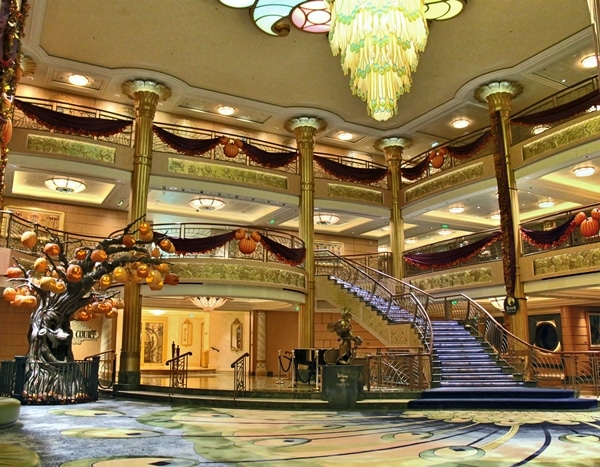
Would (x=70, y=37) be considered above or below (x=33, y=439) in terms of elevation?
above

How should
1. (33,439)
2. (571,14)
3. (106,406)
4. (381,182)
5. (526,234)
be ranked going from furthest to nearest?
(381,182), (526,234), (571,14), (106,406), (33,439)

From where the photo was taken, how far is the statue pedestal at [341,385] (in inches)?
401

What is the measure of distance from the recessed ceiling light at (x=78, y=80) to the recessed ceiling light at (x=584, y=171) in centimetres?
1288

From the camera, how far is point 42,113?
13.4m

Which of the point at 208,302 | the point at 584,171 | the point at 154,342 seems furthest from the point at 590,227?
the point at 154,342

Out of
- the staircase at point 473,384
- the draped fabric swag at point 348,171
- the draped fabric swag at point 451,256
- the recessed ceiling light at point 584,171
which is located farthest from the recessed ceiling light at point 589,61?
the staircase at point 473,384

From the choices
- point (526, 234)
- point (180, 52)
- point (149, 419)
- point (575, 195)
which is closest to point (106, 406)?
point (149, 419)

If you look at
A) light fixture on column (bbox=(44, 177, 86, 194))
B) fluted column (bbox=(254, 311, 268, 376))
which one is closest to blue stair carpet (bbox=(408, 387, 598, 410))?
fluted column (bbox=(254, 311, 268, 376))

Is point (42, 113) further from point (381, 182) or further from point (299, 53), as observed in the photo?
point (381, 182)

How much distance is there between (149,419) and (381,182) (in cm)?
1205

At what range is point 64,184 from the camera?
15.2 m

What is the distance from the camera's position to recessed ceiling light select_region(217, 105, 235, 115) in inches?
661

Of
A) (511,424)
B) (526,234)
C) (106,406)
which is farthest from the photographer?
(526,234)

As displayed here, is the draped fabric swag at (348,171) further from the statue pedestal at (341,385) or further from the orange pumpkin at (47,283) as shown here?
the orange pumpkin at (47,283)
